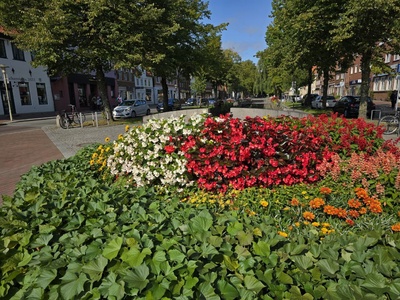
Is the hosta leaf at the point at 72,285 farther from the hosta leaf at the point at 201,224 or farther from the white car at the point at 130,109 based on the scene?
the white car at the point at 130,109

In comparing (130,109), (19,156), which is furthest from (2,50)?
(19,156)

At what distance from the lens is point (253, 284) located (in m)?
1.47

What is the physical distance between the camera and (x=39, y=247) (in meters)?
1.93

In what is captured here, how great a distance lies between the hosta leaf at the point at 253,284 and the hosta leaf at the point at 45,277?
41.9 inches

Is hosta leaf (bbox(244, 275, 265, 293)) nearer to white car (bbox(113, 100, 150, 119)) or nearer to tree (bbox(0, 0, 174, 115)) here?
tree (bbox(0, 0, 174, 115))

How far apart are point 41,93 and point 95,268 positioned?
3612 cm

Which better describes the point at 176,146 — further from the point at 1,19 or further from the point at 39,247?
the point at 1,19

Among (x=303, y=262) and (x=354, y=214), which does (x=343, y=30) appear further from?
(x=303, y=262)

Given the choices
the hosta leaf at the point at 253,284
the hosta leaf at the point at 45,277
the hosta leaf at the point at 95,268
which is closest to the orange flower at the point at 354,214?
the hosta leaf at the point at 253,284

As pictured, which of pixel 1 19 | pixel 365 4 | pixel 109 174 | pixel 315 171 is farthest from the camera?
pixel 1 19

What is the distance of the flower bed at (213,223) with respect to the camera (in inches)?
58.4

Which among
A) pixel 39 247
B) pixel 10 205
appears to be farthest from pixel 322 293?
pixel 10 205

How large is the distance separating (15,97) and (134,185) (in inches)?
1219

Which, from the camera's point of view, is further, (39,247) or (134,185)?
(134,185)
